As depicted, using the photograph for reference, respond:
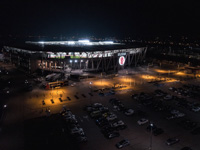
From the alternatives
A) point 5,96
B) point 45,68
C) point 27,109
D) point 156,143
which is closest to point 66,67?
point 45,68

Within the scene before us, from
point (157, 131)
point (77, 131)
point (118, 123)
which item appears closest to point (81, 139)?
point (77, 131)

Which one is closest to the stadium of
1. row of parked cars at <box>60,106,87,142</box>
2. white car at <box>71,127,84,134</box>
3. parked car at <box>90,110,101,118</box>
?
row of parked cars at <box>60,106,87,142</box>

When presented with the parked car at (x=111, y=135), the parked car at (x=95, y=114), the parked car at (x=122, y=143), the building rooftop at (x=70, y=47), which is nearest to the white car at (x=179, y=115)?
the parked car at (x=111, y=135)

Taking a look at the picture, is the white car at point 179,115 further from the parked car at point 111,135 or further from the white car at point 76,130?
the white car at point 76,130

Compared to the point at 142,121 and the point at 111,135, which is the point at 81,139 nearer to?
the point at 111,135

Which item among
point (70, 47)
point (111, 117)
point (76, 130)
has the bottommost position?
point (76, 130)

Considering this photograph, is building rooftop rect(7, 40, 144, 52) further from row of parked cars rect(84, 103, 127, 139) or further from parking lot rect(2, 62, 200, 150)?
row of parked cars rect(84, 103, 127, 139)
